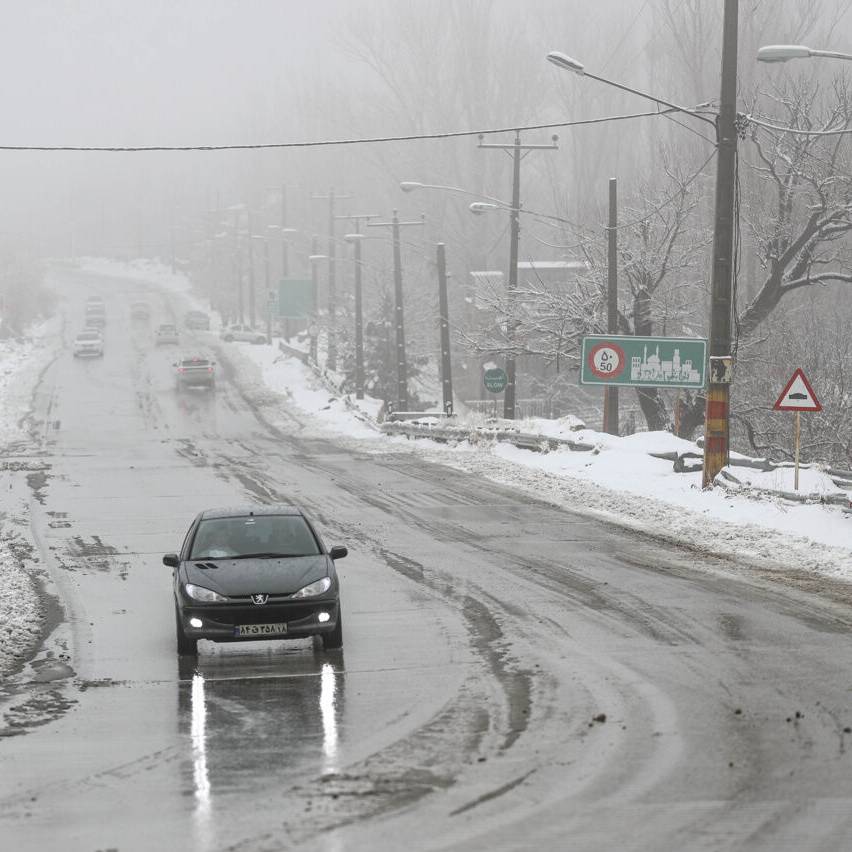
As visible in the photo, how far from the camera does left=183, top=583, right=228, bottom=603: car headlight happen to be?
1266 cm

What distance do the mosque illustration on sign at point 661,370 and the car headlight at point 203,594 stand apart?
60.9 feet

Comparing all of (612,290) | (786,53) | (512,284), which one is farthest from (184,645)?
(512,284)

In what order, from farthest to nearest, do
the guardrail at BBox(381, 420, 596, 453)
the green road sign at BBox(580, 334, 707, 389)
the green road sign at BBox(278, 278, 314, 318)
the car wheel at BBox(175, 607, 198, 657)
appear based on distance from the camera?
the green road sign at BBox(278, 278, 314, 318) < the guardrail at BBox(381, 420, 596, 453) < the green road sign at BBox(580, 334, 707, 389) < the car wheel at BBox(175, 607, 198, 657)

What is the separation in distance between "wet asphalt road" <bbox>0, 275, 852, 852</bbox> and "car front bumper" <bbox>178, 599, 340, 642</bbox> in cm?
26

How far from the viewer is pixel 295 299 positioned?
88375 mm

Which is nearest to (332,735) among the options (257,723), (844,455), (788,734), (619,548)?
(257,723)

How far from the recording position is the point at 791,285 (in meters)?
35.8

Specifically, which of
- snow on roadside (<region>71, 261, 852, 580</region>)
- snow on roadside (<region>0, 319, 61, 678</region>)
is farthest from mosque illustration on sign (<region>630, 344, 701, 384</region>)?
snow on roadside (<region>0, 319, 61, 678</region>)

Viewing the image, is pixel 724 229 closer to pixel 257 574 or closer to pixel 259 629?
pixel 257 574

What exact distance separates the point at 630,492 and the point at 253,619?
14.9m

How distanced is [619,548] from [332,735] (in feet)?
34.0

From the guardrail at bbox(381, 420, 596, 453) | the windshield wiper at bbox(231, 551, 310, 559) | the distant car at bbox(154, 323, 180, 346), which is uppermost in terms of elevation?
the windshield wiper at bbox(231, 551, 310, 559)

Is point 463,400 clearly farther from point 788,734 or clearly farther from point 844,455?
point 788,734

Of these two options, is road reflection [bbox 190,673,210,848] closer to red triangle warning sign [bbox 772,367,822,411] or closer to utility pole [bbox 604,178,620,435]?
red triangle warning sign [bbox 772,367,822,411]
